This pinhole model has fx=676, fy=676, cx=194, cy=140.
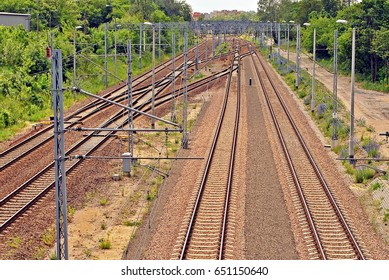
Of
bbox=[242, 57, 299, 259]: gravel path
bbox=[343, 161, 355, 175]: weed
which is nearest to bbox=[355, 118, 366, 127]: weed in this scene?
bbox=[242, 57, 299, 259]: gravel path

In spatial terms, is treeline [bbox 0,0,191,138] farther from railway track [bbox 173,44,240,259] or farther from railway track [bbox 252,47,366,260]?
railway track [bbox 252,47,366,260]

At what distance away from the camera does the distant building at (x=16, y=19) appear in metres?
65.2

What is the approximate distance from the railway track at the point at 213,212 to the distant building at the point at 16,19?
37719 millimetres

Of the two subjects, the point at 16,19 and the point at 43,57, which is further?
the point at 16,19

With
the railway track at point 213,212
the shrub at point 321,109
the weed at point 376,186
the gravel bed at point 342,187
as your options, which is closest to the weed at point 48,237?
the railway track at point 213,212

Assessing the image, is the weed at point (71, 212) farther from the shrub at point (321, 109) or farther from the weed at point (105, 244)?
the shrub at point (321, 109)

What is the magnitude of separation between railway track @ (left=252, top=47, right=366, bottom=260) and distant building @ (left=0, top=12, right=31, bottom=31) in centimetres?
3669

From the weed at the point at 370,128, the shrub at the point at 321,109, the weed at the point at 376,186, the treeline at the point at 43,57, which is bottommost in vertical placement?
the weed at the point at 376,186

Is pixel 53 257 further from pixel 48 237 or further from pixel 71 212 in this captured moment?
pixel 71 212

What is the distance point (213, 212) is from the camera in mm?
21266

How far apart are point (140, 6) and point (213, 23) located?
23.2 m

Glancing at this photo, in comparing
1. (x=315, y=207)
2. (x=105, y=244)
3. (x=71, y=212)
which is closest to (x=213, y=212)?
(x=315, y=207)

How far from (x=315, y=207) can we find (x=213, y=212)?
11.2 ft

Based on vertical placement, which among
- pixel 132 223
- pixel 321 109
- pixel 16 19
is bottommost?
pixel 132 223
